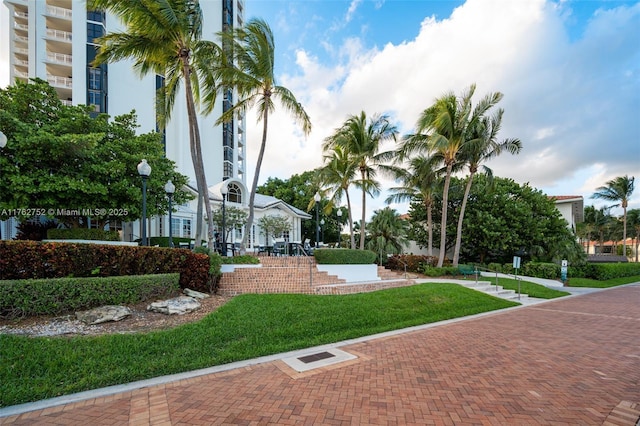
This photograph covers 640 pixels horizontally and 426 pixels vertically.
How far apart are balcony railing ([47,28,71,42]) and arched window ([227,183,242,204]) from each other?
1913cm

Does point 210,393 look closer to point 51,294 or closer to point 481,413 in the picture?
point 481,413

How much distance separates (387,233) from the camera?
22.3 m

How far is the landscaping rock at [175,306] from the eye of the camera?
6.80 m

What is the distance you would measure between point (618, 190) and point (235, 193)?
1668 inches

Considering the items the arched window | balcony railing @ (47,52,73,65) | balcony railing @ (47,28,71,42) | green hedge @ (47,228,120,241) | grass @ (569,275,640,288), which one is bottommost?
grass @ (569,275,640,288)

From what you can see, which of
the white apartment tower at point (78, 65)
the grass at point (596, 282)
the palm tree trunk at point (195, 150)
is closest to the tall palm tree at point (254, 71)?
the palm tree trunk at point (195, 150)

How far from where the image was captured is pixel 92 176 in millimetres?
11258

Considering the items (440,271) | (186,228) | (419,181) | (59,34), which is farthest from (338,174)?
(59,34)

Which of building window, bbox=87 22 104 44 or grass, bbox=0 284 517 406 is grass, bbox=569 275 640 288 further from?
building window, bbox=87 22 104 44

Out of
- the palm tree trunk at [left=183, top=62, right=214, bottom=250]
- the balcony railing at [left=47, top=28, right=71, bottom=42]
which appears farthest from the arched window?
the balcony railing at [left=47, top=28, right=71, bottom=42]

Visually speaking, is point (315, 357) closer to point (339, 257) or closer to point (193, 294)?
point (193, 294)

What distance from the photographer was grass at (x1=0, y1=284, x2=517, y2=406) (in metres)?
4.29

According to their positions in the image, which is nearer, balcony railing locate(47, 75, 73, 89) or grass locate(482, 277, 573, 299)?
grass locate(482, 277, 573, 299)

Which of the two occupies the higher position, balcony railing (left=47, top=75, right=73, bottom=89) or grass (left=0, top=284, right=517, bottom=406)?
balcony railing (left=47, top=75, right=73, bottom=89)
